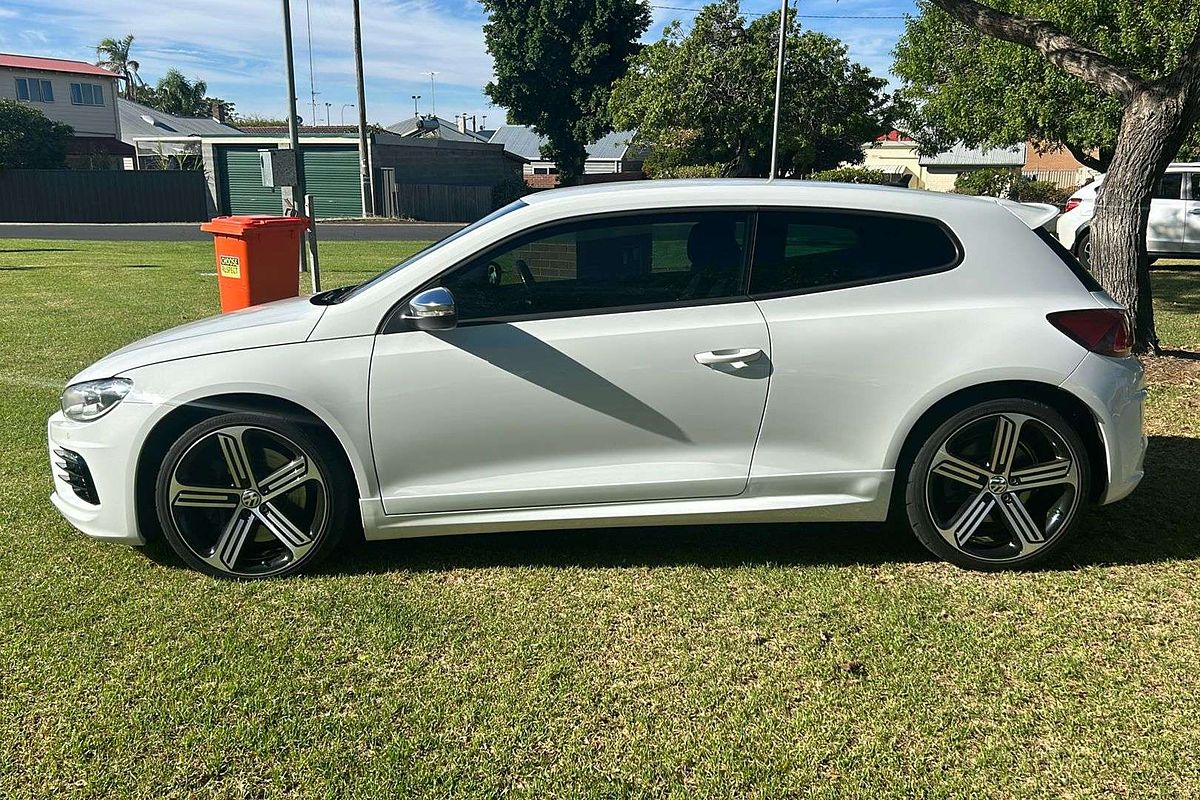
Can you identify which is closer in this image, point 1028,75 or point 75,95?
point 1028,75

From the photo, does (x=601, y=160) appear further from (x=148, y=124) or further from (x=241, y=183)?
(x=148, y=124)

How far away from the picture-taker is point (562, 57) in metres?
44.6

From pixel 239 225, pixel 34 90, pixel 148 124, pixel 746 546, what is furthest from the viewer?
pixel 148 124

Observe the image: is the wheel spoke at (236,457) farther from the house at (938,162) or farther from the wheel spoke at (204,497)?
the house at (938,162)

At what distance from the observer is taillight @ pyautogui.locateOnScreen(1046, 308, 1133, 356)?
3.64 m

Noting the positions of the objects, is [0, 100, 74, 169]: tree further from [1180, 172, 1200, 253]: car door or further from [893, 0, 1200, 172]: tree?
[1180, 172, 1200, 253]: car door

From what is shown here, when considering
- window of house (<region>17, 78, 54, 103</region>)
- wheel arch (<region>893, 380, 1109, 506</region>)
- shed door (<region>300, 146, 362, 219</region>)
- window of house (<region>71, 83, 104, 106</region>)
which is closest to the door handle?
wheel arch (<region>893, 380, 1109, 506</region>)

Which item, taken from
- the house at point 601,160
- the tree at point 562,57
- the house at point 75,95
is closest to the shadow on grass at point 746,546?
the tree at point 562,57

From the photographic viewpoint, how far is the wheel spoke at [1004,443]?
3.69 metres

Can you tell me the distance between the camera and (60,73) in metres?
47.9

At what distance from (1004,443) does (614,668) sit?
73.4 inches

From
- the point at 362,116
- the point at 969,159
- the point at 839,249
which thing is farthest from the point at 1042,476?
the point at 969,159

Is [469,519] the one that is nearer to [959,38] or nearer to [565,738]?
[565,738]

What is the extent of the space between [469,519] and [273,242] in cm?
707
